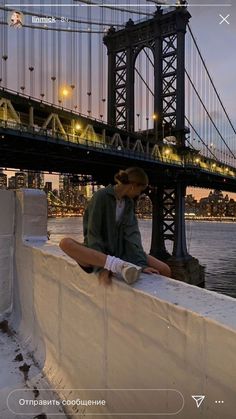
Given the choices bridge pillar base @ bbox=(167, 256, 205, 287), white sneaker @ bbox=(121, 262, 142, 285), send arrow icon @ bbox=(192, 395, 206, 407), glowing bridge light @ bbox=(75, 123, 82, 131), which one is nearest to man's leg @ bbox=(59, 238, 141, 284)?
white sneaker @ bbox=(121, 262, 142, 285)

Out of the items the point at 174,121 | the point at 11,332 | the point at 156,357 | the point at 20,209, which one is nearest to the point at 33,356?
the point at 11,332

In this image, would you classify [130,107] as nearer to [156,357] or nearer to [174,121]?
[174,121]

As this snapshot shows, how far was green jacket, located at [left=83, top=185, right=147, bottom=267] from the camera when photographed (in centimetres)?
275

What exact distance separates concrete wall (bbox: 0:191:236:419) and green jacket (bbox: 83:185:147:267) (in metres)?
0.27

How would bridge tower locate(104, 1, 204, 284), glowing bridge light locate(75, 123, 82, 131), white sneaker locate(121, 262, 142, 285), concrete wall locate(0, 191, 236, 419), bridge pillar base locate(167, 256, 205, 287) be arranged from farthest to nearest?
bridge tower locate(104, 1, 204, 284) → glowing bridge light locate(75, 123, 82, 131) → bridge pillar base locate(167, 256, 205, 287) → white sneaker locate(121, 262, 142, 285) → concrete wall locate(0, 191, 236, 419)

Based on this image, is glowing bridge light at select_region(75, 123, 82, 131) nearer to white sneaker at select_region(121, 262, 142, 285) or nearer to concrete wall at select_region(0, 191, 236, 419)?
concrete wall at select_region(0, 191, 236, 419)

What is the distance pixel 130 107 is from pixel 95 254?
43033 millimetres

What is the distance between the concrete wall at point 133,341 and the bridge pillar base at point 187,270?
2669 cm

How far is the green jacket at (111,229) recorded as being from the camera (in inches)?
108

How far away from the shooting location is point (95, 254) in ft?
8.50

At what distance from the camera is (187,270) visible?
3083 cm

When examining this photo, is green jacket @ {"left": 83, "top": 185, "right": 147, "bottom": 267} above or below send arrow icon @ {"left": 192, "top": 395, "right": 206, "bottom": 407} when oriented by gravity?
above

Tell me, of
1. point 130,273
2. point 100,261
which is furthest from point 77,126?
point 130,273

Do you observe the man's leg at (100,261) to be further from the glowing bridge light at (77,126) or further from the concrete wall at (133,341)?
the glowing bridge light at (77,126)
